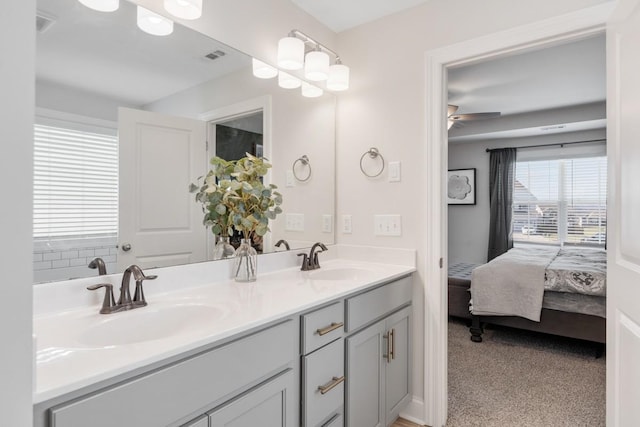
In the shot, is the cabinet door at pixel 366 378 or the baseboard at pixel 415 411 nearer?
the cabinet door at pixel 366 378

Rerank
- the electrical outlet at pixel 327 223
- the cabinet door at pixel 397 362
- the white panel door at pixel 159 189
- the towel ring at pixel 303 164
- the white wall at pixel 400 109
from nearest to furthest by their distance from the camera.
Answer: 1. the white panel door at pixel 159 189
2. the cabinet door at pixel 397 362
3. the white wall at pixel 400 109
4. the towel ring at pixel 303 164
5. the electrical outlet at pixel 327 223

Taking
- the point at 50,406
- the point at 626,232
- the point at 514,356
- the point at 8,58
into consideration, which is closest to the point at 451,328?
the point at 514,356

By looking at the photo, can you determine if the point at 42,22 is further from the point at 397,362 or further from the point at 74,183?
the point at 397,362

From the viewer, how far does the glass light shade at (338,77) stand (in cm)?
218

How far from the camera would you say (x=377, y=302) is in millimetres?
1725

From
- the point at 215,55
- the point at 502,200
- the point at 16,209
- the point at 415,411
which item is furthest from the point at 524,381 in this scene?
the point at 502,200

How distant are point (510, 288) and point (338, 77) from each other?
93.7 inches

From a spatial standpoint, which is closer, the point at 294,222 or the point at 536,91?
the point at 294,222

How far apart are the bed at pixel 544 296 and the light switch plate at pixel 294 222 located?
1.99 metres

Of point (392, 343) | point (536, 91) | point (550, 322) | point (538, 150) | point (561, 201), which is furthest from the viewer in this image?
point (538, 150)

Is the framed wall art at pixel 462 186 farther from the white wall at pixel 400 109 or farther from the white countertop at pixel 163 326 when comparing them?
the white countertop at pixel 163 326

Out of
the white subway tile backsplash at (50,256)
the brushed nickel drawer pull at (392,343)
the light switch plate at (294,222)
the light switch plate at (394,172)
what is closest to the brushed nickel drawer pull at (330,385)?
the brushed nickel drawer pull at (392,343)

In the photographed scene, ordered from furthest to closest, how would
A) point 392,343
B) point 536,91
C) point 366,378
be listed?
point 536,91 → point 392,343 → point 366,378

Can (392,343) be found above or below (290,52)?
below
